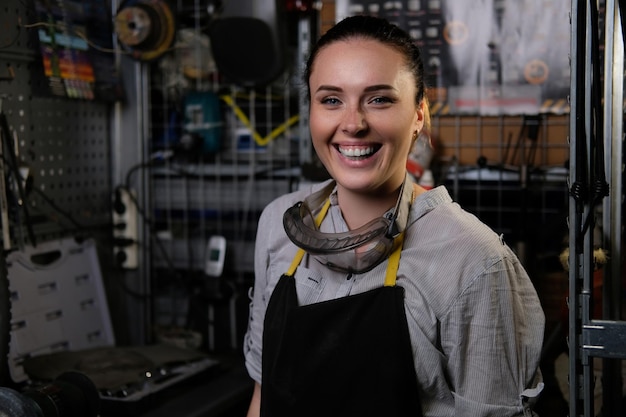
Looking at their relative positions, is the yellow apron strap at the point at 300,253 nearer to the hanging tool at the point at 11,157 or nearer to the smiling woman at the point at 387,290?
the smiling woman at the point at 387,290

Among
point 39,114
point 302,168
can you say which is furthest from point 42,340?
point 302,168

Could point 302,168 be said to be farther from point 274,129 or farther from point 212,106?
point 212,106

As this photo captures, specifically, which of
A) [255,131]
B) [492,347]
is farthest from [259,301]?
[255,131]

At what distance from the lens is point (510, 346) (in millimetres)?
1274

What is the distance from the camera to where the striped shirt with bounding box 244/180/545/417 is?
4.15 ft

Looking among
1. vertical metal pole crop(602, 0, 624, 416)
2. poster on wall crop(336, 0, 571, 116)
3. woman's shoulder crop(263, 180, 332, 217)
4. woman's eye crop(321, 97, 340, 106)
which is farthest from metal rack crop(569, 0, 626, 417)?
poster on wall crop(336, 0, 571, 116)

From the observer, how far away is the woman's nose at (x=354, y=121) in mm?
1329

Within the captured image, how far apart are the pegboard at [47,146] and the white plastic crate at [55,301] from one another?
7 cm

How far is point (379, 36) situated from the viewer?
4.50 ft

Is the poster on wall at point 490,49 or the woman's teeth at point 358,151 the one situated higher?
the poster on wall at point 490,49

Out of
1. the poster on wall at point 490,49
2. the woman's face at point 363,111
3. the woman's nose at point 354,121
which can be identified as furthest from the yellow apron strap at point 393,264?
the poster on wall at point 490,49

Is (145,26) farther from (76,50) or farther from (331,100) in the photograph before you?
(331,100)

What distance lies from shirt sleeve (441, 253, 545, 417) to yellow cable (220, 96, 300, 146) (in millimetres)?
1486

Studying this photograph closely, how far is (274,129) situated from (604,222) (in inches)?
54.8
